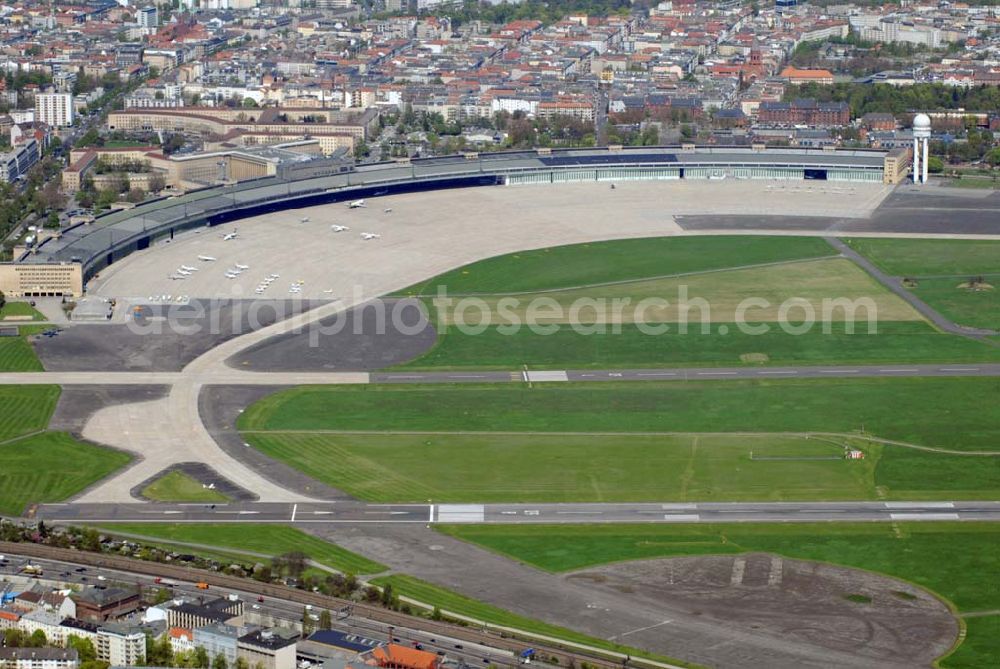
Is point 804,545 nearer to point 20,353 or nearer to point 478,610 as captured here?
point 478,610

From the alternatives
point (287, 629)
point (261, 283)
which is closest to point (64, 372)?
point (261, 283)

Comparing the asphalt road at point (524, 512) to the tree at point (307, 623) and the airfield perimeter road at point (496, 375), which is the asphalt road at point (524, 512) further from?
the airfield perimeter road at point (496, 375)

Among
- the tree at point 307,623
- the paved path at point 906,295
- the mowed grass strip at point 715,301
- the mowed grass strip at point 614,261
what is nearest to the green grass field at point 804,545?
the tree at point 307,623

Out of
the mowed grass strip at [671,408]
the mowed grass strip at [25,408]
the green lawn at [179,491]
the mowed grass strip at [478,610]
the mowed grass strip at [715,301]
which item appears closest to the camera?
the mowed grass strip at [478,610]

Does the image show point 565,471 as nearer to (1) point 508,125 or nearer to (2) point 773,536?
(2) point 773,536

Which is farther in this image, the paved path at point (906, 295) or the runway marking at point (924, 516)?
the paved path at point (906, 295)

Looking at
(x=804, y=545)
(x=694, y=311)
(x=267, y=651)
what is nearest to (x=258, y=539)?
(x=267, y=651)
